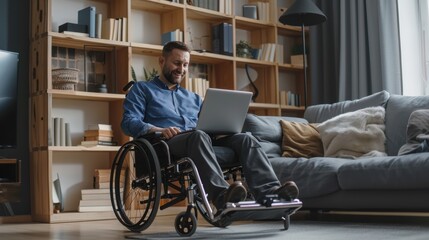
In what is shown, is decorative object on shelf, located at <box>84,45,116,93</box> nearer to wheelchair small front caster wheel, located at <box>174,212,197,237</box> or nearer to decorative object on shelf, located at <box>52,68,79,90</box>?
decorative object on shelf, located at <box>52,68,79,90</box>

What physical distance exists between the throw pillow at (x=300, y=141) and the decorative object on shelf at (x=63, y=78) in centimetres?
149

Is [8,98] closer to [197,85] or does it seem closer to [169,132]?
[197,85]

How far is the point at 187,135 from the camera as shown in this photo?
2.78 meters

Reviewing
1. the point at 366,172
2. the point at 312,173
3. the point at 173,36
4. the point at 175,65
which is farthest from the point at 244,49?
the point at 366,172

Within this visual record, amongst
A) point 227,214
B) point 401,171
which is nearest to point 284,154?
point 401,171

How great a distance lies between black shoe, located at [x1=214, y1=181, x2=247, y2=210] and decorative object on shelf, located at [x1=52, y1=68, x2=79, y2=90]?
204 centimetres

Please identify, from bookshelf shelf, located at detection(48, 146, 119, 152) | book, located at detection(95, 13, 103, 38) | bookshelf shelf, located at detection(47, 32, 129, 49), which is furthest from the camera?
book, located at detection(95, 13, 103, 38)

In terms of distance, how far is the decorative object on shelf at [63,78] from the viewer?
4.21 metres

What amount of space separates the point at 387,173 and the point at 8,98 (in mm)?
2468

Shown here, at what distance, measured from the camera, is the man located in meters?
2.64

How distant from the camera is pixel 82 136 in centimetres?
452

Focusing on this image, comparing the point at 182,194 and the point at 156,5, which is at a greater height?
the point at 156,5

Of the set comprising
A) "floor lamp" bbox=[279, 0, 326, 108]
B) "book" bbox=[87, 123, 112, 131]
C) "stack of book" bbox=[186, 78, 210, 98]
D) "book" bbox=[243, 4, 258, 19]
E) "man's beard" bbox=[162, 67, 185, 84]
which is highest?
"book" bbox=[243, 4, 258, 19]

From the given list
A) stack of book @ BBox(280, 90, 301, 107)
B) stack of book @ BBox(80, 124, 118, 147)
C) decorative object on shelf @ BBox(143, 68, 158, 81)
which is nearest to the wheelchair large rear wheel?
stack of book @ BBox(80, 124, 118, 147)
